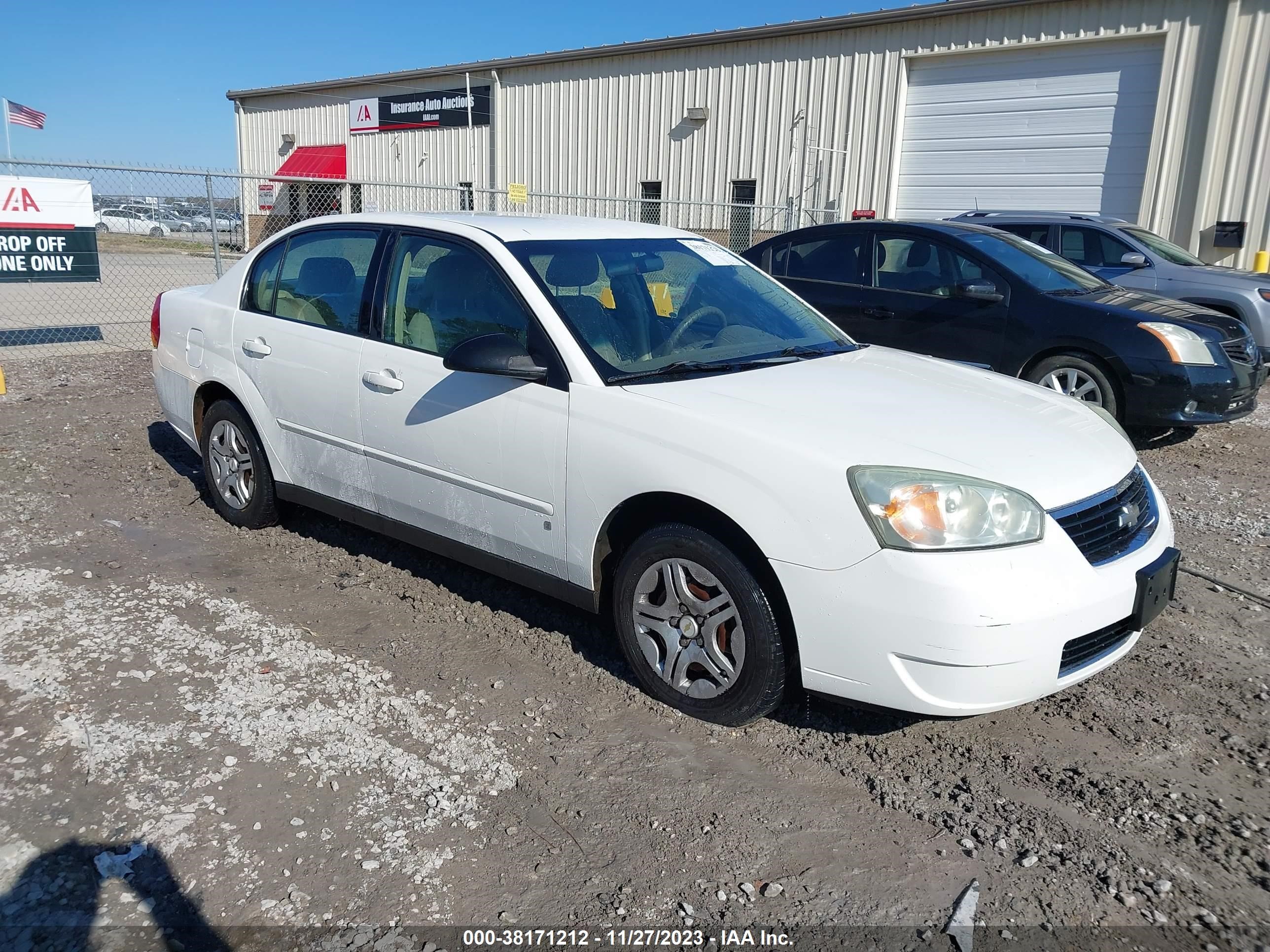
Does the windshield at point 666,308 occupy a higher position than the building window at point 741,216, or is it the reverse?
the building window at point 741,216

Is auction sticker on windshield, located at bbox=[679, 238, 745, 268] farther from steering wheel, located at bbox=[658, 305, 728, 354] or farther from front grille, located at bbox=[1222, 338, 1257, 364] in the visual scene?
front grille, located at bbox=[1222, 338, 1257, 364]

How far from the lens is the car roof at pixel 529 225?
14.0ft

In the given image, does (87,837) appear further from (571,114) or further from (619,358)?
(571,114)

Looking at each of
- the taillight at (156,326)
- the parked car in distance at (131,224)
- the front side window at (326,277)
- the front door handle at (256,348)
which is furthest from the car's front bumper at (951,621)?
the parked car in distance at (131,224)

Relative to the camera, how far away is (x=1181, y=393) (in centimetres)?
702

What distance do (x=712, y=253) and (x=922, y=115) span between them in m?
15.3

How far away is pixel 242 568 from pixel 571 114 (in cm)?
2073

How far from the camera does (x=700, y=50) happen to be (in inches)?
824

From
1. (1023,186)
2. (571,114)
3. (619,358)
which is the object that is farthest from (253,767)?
(571,114)

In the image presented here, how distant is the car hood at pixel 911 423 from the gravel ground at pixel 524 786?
929mm

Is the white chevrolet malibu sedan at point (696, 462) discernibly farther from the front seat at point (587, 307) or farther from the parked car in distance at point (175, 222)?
the parked car in distance at point (175, 222)

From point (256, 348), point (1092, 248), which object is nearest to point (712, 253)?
point (256, 348)

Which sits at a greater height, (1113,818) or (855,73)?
(855,73)

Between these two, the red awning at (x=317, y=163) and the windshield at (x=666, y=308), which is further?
the red awning at (x=317, y=163)
